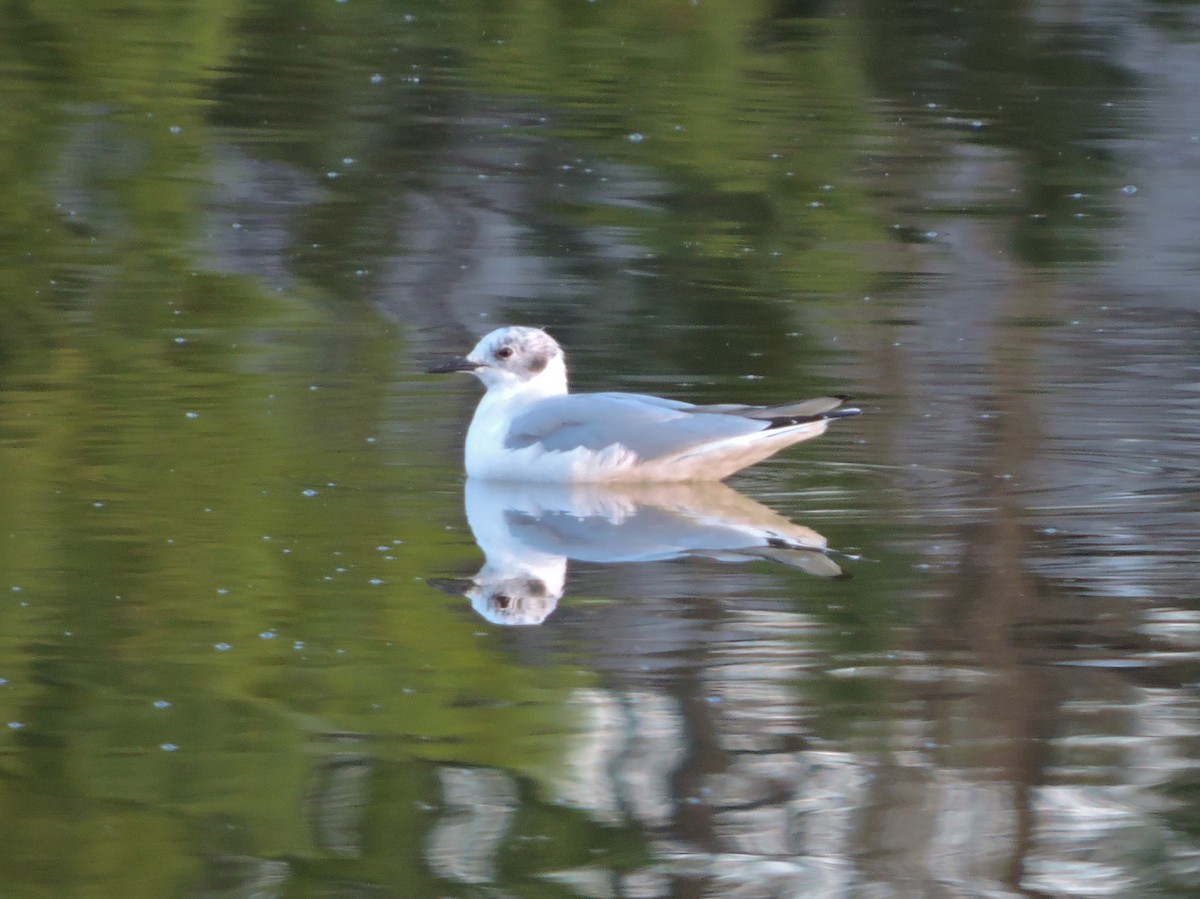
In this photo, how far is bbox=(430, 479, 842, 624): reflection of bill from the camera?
561cm

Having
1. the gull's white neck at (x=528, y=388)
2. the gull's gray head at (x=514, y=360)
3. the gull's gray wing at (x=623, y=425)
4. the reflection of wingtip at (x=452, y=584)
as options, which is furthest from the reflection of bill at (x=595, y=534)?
the gull's gray head at (x=514, y=360)

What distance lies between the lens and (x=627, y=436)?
659cm

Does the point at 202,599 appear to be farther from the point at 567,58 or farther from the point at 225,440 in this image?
the point at 567,58

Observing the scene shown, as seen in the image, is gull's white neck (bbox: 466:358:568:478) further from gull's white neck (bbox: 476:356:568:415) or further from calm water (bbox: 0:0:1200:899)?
calm water (bbox: 0:0:1200:899)

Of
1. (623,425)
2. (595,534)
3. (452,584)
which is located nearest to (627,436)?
(623,425)

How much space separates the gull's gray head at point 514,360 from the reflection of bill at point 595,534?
42 centimetres

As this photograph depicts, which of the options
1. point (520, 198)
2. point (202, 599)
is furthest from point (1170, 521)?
point (520, 198)

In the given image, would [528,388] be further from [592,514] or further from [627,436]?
[592,514]

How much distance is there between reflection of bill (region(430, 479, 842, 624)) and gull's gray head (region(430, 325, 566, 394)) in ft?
1.39

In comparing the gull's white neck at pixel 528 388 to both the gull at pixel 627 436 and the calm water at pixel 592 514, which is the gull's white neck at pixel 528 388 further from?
the calm water at pixel 592 514

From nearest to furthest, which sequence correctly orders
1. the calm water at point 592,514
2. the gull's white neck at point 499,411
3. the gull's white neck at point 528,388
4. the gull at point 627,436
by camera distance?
the calm water at point 592,514, the gull at point 627,436, the gull's white neck at point 499,411, the gull's white neck at point 528,388

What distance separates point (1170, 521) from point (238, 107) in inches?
380

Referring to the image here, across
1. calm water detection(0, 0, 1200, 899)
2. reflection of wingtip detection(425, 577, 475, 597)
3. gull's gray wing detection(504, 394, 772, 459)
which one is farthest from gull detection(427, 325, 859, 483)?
reflection of wingtip detection(425, 577, 475, 597)

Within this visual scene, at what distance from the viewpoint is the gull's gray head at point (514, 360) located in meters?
7.05
